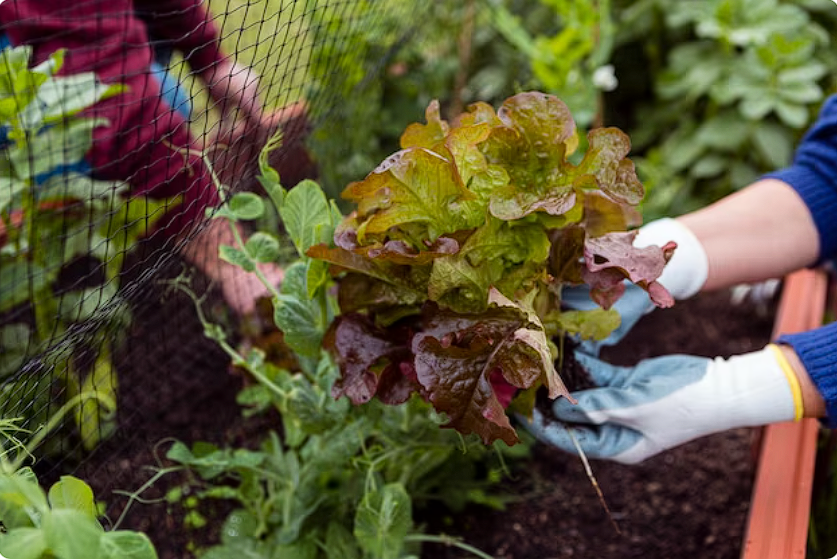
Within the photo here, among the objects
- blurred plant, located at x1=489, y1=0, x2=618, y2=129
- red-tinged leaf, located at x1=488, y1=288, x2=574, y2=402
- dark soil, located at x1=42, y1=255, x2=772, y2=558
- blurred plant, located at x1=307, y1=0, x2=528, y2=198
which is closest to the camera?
red-tinged leaf, located at x1=488, y1=288, x2=574, y2=402

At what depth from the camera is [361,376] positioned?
0.88 m

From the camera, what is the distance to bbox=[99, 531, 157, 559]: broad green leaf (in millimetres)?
591

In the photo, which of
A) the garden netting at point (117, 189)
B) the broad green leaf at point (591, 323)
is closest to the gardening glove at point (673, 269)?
the broad green leaf at point (591, 323)

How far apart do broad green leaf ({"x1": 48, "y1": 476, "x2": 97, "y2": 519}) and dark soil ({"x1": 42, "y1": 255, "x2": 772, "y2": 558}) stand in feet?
1.38

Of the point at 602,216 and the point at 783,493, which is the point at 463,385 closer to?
the point at 602,216

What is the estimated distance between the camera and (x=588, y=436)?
100 centimetres

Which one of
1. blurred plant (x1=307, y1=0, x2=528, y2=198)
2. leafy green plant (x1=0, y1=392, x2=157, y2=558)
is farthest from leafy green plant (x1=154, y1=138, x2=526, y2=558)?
blurred plant (x1=307, y1=0, x2=528, y2=198)

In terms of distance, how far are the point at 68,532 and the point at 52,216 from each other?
88 cm

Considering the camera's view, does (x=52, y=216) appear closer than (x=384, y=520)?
No

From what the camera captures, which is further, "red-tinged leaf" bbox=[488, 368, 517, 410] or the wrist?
the wrist

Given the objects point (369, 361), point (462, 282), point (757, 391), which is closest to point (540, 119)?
point (462, 282)

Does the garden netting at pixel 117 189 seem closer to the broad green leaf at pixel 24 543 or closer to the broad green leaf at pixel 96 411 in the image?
the broad green leaf at pixel 96 411

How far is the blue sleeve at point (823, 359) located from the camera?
39.4 inches

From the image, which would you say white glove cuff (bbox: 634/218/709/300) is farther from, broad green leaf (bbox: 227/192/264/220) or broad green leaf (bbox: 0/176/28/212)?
broad green leaf (bbox: 0/176/28/212)
